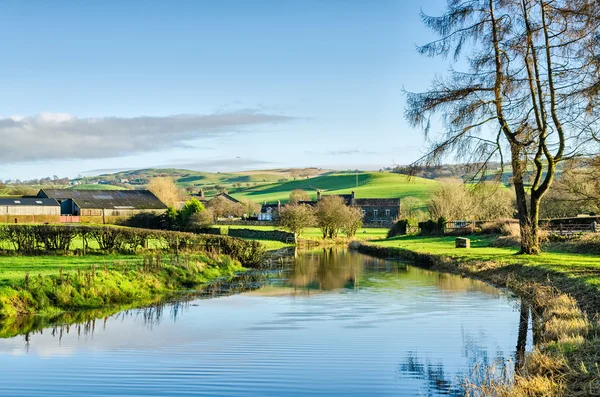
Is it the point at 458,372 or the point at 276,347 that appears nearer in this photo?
the point at 458,372

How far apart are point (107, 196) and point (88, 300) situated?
78962 mm

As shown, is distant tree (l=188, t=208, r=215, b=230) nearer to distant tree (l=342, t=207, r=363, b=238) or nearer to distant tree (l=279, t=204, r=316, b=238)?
distant tree (l=279, t=204, r=316, b=238)

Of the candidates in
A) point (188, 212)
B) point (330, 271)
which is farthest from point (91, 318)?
point (188, 212)

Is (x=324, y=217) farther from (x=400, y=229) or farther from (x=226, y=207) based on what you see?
(x=226, y=207)

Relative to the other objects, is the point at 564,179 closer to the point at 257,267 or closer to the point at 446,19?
the point at 446,19

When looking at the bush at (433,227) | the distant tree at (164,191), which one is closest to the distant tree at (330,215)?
the bush at (433,227)

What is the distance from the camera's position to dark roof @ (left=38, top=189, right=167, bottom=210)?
307ft

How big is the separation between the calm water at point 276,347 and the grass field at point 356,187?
367 ft

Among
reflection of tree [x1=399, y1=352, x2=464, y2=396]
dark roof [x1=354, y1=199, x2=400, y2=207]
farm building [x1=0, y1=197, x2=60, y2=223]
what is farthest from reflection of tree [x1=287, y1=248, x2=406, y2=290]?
dark roof [x1=354, y1=199, x2=400, y2=207]

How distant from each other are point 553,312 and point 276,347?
7.26 m

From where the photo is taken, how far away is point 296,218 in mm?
65125

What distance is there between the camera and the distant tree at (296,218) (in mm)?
65125

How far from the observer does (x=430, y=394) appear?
10.9m

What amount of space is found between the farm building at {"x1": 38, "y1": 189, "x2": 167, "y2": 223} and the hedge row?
A: 51675 millimetres
